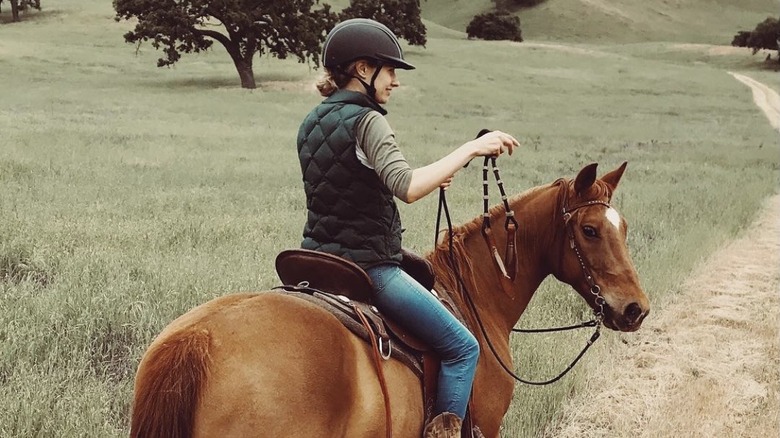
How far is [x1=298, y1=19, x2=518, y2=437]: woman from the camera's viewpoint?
3098 mm

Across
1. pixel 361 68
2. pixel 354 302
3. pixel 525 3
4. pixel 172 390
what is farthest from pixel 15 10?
pixel 525 3

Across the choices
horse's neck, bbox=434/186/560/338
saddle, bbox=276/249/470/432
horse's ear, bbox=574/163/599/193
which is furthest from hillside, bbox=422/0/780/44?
saddle, bbox=276/249/470/432

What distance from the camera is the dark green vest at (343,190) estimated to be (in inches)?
124

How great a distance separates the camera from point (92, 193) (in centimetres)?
1188

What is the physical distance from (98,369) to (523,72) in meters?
53.3

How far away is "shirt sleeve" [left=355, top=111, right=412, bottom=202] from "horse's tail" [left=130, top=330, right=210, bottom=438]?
105 centimetres

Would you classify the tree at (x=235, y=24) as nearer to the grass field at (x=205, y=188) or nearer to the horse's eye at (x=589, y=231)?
the grass field at (x=205, y=188)

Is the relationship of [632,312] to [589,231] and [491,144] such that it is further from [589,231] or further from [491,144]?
[491,144]

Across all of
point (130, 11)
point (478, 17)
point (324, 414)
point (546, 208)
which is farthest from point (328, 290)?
point (478, 17)

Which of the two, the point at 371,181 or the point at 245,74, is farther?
the point at 245,74

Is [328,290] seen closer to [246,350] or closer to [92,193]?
[246,350]

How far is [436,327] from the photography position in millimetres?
3367

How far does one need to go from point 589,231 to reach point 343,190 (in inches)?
61.8

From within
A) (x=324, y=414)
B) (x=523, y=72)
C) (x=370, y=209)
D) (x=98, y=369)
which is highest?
(x=370, y=209)
